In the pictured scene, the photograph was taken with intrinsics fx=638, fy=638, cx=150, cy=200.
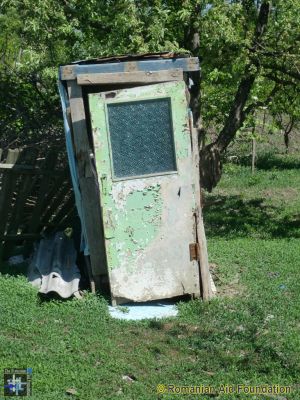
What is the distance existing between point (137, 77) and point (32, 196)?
2.45 m

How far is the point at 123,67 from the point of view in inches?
247

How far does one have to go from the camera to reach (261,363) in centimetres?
500

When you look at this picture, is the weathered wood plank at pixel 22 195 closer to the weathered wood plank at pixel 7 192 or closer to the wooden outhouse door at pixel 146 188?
→ the weathered wood plank at pixel 7 192

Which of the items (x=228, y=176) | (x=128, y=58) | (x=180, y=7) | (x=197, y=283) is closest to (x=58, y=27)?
(x=180, y=7)

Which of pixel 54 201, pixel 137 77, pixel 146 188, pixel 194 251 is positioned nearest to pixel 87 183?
pixel 146 188

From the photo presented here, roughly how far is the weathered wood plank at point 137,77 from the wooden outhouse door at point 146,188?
0.14 m

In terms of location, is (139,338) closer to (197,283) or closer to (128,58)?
(197,283)

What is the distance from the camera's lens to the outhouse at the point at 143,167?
612 cm

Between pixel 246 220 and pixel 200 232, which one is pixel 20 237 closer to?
pixel 200 232

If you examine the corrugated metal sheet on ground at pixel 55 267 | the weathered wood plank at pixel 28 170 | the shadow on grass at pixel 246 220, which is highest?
the weathered wood plank at pixel 28 170

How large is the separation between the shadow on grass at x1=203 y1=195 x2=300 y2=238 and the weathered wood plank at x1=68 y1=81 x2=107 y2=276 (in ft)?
11.8

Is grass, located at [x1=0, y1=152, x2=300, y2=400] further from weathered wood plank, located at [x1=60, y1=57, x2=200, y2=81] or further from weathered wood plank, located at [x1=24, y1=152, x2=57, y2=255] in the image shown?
weathered wood plank, located at [x1=60, y1=57, x2=200, y2=81]

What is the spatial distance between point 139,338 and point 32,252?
9.26 ft

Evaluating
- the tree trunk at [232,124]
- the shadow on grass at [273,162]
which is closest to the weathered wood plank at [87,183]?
the tree trunk at [232,124]
